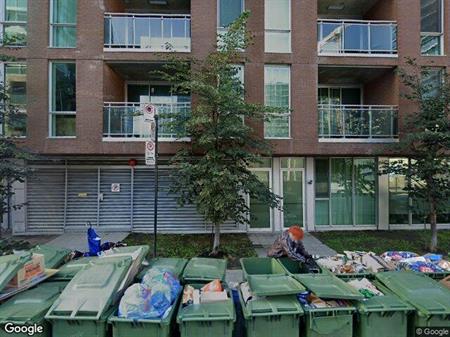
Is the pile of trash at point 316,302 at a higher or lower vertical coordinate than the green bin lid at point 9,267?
lower

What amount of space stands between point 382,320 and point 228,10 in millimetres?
11075

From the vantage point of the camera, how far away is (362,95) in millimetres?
14016

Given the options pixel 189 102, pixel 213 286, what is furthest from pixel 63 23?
pixel 213 286

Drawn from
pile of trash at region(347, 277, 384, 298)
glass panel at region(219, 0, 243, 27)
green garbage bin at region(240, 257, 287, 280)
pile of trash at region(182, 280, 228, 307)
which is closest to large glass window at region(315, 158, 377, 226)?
glass panel at region(219, 0, 243, 27)

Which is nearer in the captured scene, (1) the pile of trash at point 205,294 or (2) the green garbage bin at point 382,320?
(2) the green garbage bin at point 382,320

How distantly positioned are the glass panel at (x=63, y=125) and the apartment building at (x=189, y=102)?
0.13 feet

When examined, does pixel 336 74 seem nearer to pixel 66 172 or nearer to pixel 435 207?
pixel 435 207

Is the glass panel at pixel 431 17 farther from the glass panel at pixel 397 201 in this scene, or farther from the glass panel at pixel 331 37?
the glass panel at pixel 397 201

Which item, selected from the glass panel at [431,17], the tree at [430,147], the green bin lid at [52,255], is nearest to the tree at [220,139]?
the green bin lid at [52,255]

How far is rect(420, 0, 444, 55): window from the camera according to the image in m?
12.3

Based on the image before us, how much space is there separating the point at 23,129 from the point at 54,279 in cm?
834

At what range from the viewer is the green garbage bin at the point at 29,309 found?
339 cm

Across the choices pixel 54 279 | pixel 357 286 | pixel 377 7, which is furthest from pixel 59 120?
pixel 377 7

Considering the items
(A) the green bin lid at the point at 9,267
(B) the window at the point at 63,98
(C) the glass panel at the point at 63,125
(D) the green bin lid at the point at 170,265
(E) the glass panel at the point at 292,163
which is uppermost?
(B) the window at the point at 63,98
